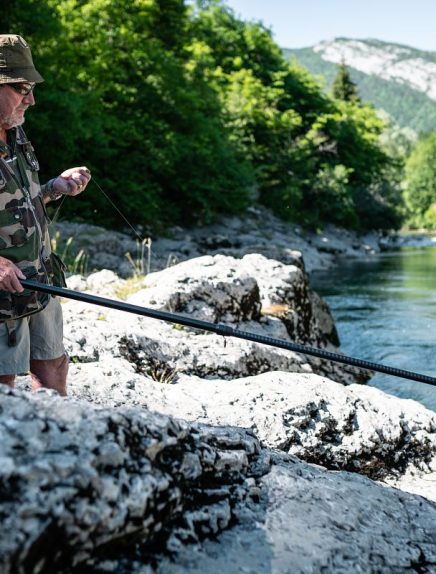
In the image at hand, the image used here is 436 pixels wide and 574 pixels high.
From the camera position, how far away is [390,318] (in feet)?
42.9

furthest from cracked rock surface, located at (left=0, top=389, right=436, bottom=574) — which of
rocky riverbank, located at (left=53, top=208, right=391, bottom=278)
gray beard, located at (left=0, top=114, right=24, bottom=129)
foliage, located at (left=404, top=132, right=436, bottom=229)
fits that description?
foliage, located at (left=404, top=132, right=436, bottom=229)

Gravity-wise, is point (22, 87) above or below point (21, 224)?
above

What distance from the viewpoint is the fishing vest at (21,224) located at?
2.82 meters

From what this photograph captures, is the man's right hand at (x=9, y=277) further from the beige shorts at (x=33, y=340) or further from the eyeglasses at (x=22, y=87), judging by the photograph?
the eyeglasses at (x=22, y=87)

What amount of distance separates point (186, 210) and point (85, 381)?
79.6ft

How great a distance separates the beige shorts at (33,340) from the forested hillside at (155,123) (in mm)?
16254

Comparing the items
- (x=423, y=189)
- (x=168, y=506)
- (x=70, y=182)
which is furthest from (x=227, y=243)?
(x=423, y=189)

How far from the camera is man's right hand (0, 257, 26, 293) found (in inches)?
104

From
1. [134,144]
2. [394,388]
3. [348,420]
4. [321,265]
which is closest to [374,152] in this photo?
[321,265]

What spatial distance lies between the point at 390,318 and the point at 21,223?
11.2m

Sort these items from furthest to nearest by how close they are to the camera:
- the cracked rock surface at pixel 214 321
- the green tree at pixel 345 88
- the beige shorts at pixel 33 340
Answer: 1. the green tree at pixel 345 88
2. the cracked rock surface at pixel 214 321
3. the beige shorts at pixel 33 340

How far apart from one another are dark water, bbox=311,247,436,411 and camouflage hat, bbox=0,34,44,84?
5530mm

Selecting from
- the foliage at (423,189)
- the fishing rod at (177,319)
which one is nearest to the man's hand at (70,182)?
the fishing rod at (177,319)

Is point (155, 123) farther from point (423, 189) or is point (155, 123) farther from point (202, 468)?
point (423, 189)
